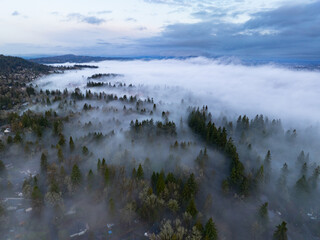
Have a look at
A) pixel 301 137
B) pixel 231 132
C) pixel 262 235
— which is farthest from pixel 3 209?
pixel 301 137

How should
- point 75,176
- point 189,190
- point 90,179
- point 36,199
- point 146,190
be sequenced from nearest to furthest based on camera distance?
1. point 36,199
2. point 146,190
3. point 189,190
4. point 75,176
5. point 90,179

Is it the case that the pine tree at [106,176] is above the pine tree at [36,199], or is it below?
above

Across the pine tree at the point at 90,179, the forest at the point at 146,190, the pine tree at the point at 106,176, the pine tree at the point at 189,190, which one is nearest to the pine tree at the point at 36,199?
the forest at the point at 146,190

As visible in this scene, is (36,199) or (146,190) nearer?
(36,199)

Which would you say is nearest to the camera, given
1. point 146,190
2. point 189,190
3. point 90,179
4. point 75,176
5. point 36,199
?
point 36,199

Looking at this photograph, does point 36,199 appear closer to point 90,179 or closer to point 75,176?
point 75,176

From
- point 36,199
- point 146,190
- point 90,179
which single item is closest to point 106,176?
point 90,179

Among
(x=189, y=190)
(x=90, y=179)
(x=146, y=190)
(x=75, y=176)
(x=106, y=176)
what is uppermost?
(x=106, y=176)

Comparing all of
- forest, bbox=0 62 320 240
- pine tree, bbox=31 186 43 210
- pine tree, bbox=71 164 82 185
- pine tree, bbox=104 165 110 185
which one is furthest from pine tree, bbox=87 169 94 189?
pine tree, bbox=31 186 43 210

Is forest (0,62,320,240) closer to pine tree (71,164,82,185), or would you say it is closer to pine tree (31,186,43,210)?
pine tree (31,186,43,210)

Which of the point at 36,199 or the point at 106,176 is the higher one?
the point at 106,176

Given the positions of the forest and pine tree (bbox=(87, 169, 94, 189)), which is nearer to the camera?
the forest

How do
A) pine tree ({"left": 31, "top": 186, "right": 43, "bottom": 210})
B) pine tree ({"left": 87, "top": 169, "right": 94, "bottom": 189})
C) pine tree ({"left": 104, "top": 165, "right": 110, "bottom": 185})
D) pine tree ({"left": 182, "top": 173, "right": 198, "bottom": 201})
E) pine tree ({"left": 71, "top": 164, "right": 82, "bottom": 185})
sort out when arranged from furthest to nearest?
1. pine tree ({"left": 87, "top": 169, "right": 94, "bottom": 189})
2. pine tree ({"left": 104, "top": 165, "right": 110, "bottom": 185})
3. pine tree ({"left": 71, "top": 164, "right": 82, "bottom": 185})
4. pine tree ({"left": 182, "top": 173, "right": 198, "bottom": 201})
5. pine tree ({"left": 31, "top": 186, "right": 43, "bottom": 210})

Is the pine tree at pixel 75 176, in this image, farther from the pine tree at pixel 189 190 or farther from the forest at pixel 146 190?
the pine tree at pixel 189 190
